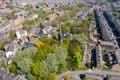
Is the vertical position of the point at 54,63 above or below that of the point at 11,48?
above

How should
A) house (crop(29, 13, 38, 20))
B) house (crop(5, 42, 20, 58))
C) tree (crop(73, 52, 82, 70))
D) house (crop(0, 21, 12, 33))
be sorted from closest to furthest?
tree (crop(73, 52, 82, 70)), house (crop(5, 42, 20, 58)), house (crop(0, 21, 12, 33)), house (crop(29, 13, 38, 20))

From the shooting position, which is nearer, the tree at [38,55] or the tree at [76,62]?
the tree at [38,55]

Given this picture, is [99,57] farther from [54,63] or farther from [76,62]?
[54,63]

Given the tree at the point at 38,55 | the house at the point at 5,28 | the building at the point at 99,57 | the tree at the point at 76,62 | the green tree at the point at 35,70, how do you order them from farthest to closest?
1. the house at the point at 5,28
2. the building at the point at 99,57
3. the tree at the point at 76,62
4. the tree at the point at 38,55
5. the green tree at the point at 35,70

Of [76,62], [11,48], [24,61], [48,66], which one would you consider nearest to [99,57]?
[76,62]

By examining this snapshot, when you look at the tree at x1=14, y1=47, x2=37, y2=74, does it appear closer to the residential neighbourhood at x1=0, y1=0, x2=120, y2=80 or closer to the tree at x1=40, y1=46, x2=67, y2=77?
the residential neighbourhood at x1=0, y1=0, x2=120, y2=80

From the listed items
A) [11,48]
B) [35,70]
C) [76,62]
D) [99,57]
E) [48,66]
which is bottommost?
[99,57]

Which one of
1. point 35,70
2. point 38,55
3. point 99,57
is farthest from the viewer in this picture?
point 99,57

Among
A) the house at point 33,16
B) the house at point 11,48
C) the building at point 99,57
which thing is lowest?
the building at point 99,57

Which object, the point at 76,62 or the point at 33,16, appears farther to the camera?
the point at 33,16

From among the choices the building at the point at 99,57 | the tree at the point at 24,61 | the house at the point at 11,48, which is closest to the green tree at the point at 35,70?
the tree at the point at 24,61

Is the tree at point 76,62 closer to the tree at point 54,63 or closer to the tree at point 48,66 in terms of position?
the tree at point 54,63

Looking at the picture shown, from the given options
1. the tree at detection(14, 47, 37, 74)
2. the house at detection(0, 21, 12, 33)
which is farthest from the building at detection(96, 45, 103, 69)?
the house at detection(0, 21, 12, 33)
